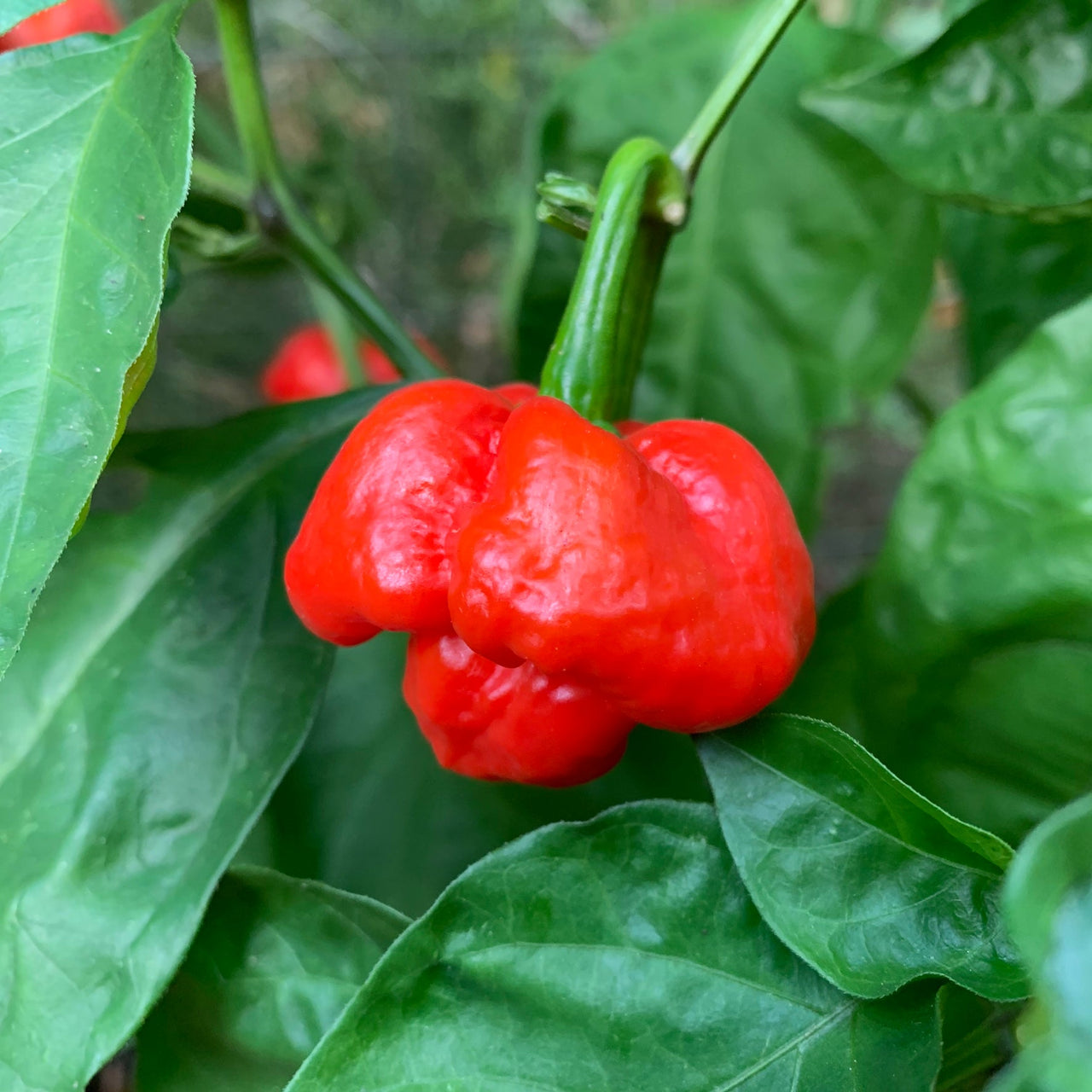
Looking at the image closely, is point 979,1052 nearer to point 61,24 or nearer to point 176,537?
point 176,537

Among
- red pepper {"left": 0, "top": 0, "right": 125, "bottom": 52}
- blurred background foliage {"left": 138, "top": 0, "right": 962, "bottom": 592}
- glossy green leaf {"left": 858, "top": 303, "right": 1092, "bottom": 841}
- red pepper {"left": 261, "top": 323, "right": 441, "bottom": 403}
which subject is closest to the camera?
glossy green leaf {"left": 858, "top": 303, "right": 1092, "bottom": 841}

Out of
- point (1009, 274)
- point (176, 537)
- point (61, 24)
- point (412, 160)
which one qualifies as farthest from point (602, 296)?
point (412, 160)

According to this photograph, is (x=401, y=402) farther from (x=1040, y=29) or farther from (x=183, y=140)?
(x=1040, y=29)

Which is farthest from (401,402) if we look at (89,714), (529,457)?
(89,714)

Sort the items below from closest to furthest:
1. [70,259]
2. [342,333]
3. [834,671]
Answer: [70,259] → [834,671] → [342,333]

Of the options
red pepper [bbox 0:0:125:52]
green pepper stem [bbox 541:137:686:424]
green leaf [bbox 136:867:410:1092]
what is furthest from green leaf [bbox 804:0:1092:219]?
red pepper [bbox 0:0:125:52]

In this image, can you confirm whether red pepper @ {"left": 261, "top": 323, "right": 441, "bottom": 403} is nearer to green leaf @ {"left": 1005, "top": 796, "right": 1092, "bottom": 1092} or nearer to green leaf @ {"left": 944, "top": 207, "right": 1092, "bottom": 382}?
green leaf @ {"left": 944, "top": 207, "right": 1092, "bottom": 382}

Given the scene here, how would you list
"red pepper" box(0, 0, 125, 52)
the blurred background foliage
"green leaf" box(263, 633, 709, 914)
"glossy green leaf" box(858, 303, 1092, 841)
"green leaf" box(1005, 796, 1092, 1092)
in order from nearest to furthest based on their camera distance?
"green leaf" box(1005, 796, 1092, 1092) < "glossy green leaf" box(858, 303, 1092, 841) < "green leaf" box(263, 633, 709, 914) < "red pepper" box(0, 0, 125, 52) < the blurred background foliage
